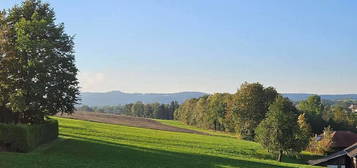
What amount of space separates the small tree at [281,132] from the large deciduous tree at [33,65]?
2797cm

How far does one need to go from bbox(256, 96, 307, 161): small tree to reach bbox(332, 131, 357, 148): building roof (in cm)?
3535

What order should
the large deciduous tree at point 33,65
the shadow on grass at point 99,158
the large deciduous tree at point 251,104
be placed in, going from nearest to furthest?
1. the shadow on grass at point 99,158
2. the large deciduous tree at point 33,65
3. the large deciduous tree at point 251,104

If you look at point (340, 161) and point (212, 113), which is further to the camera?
point (212, 113)

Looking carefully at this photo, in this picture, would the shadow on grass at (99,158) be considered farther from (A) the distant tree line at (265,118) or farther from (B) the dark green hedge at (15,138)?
(A) the distant tree line at (265,118)

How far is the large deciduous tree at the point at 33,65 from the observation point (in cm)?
3959

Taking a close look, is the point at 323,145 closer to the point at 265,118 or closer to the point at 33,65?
the point at 265,118

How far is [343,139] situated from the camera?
93688 mm

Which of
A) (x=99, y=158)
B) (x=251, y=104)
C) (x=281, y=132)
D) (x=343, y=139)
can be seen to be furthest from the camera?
(x=251, y=104)

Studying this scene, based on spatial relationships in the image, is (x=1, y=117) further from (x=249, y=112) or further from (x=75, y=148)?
(x=249, y=112)

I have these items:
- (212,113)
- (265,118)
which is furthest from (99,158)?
(212,113)

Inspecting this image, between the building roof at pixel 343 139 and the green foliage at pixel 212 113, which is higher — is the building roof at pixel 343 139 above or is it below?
below

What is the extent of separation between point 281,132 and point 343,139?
43962mm

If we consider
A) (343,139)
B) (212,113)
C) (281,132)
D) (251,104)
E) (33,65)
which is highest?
(33,65)

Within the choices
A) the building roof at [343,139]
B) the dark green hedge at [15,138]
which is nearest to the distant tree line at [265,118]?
the building roof at [343,139]
